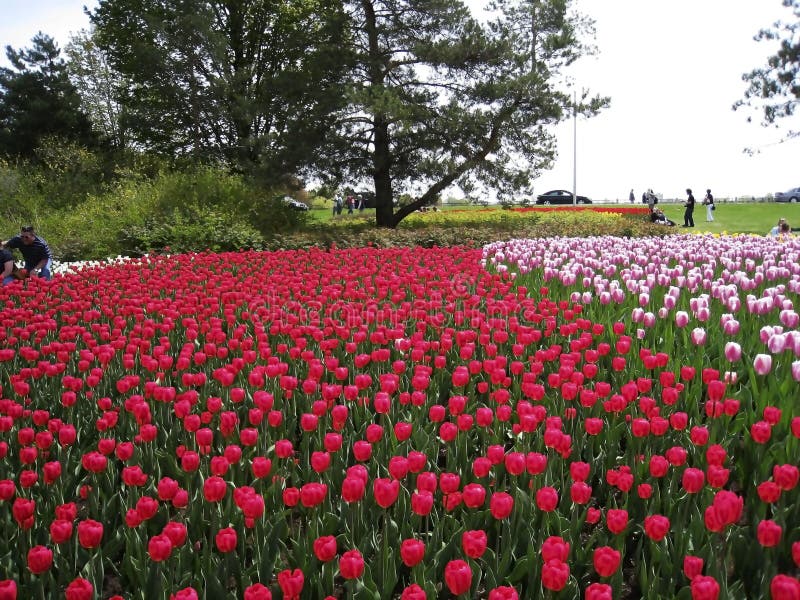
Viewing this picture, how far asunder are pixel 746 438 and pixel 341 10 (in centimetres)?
1918

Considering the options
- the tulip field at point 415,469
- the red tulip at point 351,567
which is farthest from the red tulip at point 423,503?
the red tulip at point 351,567

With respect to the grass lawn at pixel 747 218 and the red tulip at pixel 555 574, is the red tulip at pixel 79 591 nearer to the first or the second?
the red tulip at pixel 555 574

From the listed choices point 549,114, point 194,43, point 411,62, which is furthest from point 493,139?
point 194,43

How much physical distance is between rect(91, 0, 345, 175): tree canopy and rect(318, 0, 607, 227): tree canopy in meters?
0.99

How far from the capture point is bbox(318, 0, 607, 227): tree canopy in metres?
17.9

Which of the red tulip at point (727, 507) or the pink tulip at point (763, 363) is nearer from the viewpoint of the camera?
the red tulip at point (727, 507)

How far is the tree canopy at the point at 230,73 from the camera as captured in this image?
1872 cm

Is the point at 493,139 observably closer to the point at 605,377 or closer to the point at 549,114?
the point at 549,114

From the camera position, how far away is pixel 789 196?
51.1 metres

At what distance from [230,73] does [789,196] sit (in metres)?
44.9

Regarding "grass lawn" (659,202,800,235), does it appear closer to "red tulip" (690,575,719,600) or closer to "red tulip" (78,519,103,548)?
"red tulip" (690,575,719,600)

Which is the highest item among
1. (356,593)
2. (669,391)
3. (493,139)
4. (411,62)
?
(411,62)

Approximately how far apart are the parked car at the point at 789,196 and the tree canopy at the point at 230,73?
4047 cm

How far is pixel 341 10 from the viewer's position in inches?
777
